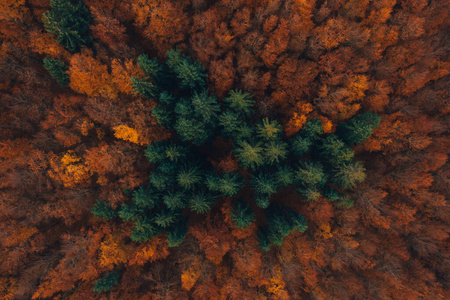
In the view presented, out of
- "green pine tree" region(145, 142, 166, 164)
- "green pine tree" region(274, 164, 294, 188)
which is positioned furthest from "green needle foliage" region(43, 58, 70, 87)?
"green pine tree" region(274, 164, 294, 188)

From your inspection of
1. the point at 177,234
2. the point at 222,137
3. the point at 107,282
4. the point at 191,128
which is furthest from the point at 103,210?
the point at 222,137

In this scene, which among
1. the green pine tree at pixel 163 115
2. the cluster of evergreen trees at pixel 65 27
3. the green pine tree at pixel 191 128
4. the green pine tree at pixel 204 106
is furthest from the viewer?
the green pine tree at pixel 163 115

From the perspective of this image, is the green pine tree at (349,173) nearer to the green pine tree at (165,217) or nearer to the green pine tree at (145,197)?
the green pine tree at (165,217)

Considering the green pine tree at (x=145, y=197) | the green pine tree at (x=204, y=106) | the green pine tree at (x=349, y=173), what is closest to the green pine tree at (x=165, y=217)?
the green pine tree at (x=145, y=197)

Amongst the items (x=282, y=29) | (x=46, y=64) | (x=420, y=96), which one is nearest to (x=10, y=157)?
(x=46, y=64)

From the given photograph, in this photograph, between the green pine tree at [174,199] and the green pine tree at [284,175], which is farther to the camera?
the green pine tree at [284,175]

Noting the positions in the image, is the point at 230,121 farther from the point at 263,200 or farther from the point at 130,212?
the point at 130,212

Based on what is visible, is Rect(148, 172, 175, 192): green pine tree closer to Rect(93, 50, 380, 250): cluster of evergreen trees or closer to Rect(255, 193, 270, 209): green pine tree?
Rect(93, 50, 380, 250): cluster of evergreen trees
